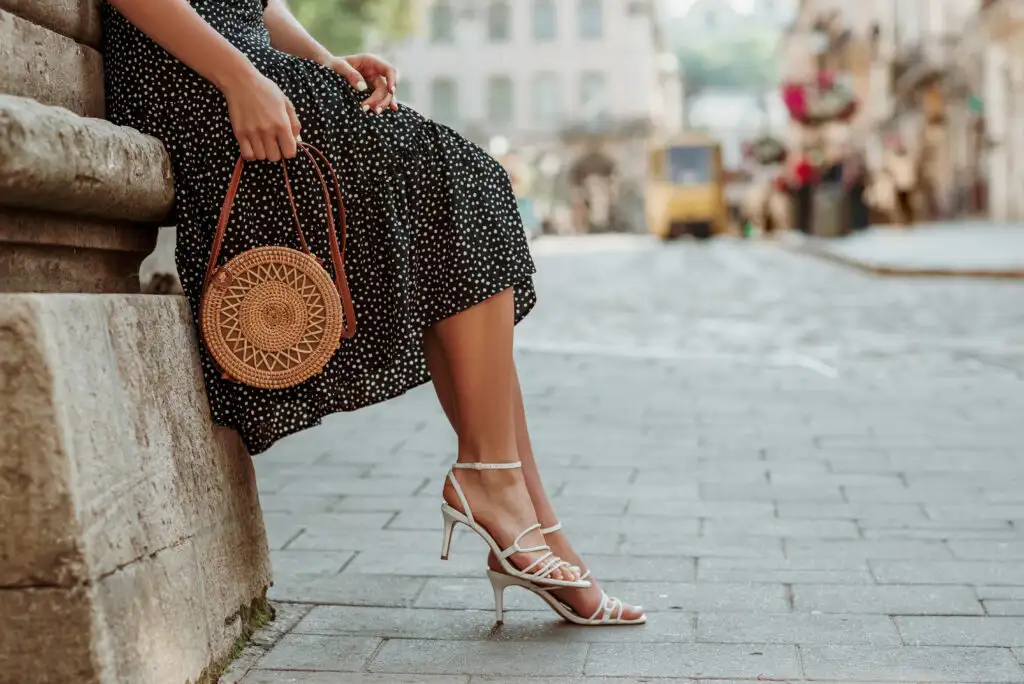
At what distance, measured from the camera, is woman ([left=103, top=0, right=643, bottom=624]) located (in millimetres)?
2645

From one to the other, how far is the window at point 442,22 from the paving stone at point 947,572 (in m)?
59.9

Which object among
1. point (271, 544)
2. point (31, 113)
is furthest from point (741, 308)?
point (31, 113)

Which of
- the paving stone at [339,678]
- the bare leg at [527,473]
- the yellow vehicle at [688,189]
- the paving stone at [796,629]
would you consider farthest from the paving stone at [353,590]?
the yellow vehicle at [688,189]

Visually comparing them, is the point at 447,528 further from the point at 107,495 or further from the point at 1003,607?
the point at 1003,607

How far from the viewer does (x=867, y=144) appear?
5334 centimetres

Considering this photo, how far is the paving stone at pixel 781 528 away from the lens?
12.6 ft

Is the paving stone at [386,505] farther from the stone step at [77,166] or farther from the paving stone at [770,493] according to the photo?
the stone step at [77,166]

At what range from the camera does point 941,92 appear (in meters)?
42.1

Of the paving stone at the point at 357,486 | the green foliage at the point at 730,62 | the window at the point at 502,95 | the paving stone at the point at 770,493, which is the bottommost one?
the paving stone at the point at 770,493

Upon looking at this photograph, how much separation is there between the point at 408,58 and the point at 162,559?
60414 mm

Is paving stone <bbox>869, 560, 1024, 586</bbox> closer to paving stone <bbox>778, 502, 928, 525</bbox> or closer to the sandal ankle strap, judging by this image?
paving stone <bbox>778, 502, 928, 525</bbox>

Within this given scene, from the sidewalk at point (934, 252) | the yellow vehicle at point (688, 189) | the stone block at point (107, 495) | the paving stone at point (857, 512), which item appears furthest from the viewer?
the yellow vehicle at point (688, 189)

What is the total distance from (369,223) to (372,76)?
1.26 ft

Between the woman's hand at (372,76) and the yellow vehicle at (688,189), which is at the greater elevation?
the woman's hand at (372,76)
